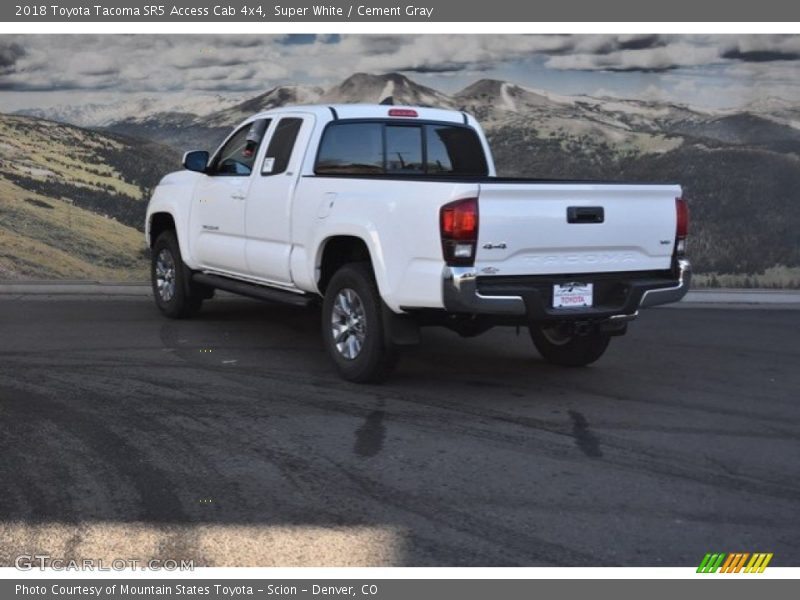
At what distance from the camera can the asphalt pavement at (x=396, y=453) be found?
16.3ft

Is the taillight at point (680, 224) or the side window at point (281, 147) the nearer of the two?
the taillight at point (680, 224)

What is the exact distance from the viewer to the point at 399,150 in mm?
9180

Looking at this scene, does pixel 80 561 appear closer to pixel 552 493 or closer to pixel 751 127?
pixel 552 493

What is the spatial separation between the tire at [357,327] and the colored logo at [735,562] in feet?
10.9

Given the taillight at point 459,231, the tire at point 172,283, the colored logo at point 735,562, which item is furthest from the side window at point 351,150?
the colored logo at point 735,562

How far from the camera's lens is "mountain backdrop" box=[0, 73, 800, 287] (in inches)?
540

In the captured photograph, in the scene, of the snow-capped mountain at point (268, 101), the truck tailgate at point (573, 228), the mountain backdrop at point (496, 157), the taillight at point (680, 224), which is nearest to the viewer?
the truck tailgate at point (573, 228)

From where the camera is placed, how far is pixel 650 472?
601cm

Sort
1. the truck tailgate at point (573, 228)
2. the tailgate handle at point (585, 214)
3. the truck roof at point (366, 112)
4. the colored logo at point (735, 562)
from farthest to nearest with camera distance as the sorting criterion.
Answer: the truck roof at point (366, 112) < the tailgate handle at point (585, 214) < the truck tailgate at point (573, 228) < the colored logo at point (735, 562)

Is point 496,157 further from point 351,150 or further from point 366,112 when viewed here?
Result: point 351,150

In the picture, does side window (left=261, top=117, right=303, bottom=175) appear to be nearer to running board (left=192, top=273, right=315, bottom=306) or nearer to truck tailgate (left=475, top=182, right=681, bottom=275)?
running board (left=192, top=273, right=315, bottom=306)

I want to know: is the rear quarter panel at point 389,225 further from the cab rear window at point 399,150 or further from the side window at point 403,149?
the side window at point 403,149

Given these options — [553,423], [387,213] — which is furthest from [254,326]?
Answer: [553,423]
